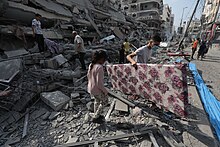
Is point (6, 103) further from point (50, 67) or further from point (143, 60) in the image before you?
point (143, 60)

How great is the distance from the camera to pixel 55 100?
354cm

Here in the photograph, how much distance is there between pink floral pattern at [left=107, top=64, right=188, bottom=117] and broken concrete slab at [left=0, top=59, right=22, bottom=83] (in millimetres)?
3298

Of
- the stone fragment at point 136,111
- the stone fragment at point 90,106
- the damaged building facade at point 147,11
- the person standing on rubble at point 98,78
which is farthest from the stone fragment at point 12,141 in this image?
the damaged building facade at point 147,11

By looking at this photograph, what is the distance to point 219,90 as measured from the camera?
5.16 m

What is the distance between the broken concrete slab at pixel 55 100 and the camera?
3.43 meters

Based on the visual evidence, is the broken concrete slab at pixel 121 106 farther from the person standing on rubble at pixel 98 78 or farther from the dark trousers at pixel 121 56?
the dark trousers at pixel 121 56

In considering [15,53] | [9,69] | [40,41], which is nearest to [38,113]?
[9,69]

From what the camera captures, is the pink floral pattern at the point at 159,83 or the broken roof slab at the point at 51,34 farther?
the broken roof slab at the point at 51,34

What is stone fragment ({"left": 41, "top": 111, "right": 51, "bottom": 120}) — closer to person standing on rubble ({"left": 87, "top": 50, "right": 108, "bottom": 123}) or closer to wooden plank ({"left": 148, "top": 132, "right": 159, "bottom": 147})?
person standing on rubble ({"left": 87, "top": 50, "right": 108, "bottom": 123})

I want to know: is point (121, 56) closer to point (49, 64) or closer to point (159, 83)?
point (49, 64)

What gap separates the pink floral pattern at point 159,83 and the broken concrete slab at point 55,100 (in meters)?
1.67

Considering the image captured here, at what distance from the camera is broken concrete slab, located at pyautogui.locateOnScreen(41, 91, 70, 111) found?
3.43 meters

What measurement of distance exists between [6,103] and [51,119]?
1371mm

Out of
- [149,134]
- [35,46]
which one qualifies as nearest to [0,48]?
[35,46]
